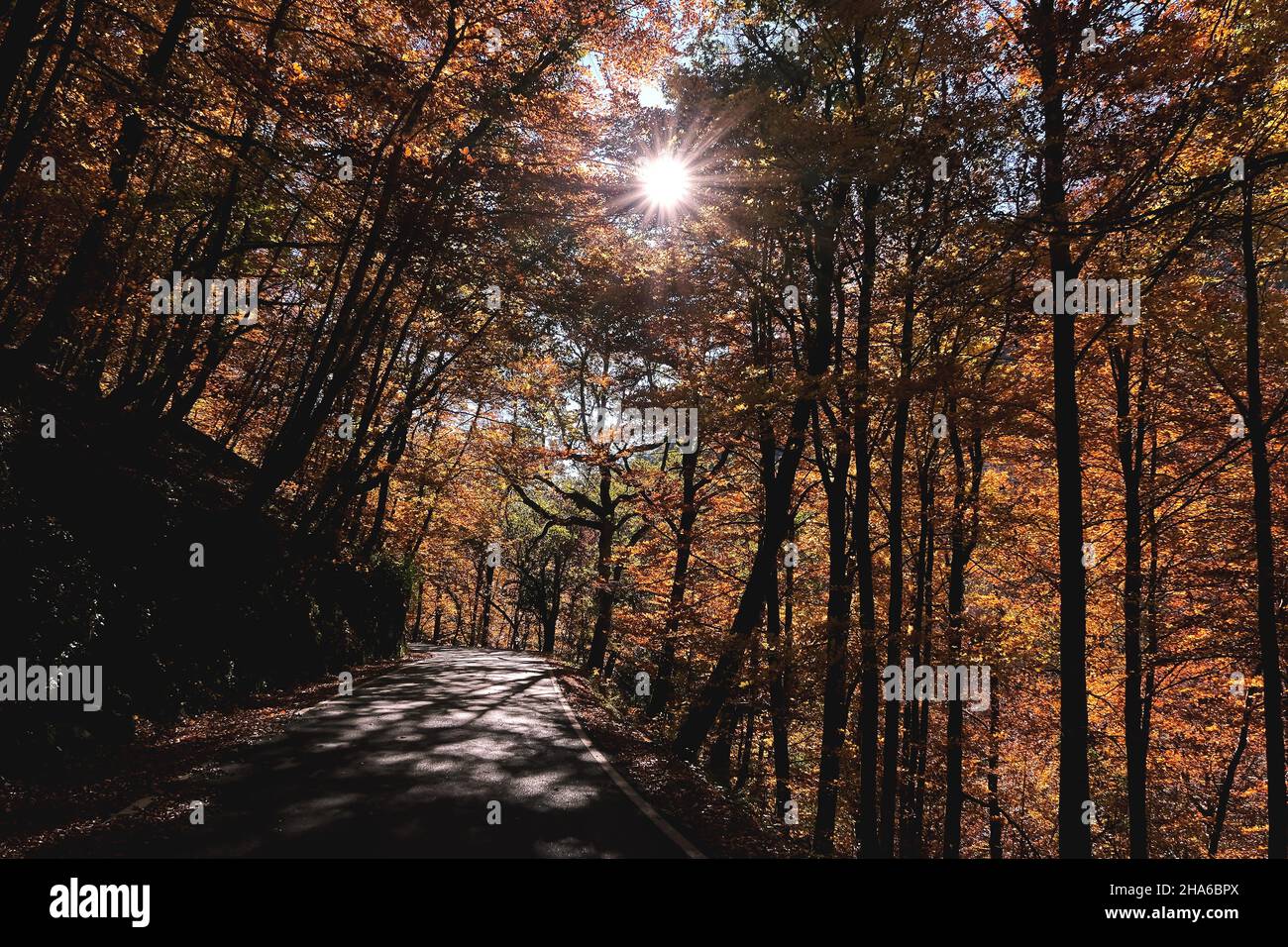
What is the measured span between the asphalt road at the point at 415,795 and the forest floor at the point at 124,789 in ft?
1.12

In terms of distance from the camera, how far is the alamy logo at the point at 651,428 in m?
12.1

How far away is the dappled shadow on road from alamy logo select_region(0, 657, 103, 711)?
166cm

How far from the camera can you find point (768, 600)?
16.1m

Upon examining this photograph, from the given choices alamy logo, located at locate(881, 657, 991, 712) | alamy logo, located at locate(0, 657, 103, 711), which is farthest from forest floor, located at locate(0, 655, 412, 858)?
alamy logo, located at locate(881, 657, 991, 712)

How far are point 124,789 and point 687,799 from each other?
550cm

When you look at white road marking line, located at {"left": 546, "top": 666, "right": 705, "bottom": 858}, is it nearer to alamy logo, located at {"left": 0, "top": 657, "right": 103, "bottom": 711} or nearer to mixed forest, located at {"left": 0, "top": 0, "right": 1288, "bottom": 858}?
mixed forest, located at {"left": 0, "top": 0, "right": 1288, "bottom": 858}

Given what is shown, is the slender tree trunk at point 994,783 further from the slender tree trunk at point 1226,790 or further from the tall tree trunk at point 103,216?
the tall tree trunk at point 103,216

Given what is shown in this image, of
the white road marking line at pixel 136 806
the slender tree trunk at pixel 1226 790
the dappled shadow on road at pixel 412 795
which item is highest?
the white road marking line at pixel 136 806

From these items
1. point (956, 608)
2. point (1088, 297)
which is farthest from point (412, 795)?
point (956, 608)

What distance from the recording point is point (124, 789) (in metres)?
5.52

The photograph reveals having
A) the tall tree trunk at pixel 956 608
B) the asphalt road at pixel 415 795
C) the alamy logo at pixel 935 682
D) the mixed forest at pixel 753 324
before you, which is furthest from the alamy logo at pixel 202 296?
the tall tree trunk at pixel 956 608
